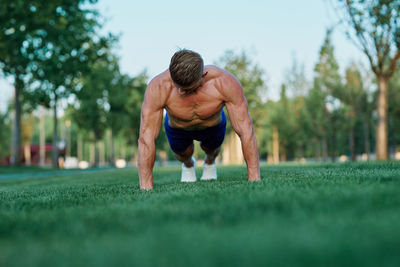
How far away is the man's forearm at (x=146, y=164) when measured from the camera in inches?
159

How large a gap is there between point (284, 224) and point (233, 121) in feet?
8.20

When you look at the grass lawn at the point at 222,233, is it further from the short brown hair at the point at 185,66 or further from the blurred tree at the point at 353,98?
the blurred tree at the point at 353,98

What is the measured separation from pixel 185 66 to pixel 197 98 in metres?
0.57

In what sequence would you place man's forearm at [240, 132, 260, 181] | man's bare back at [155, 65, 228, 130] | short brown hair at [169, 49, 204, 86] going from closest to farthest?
short brown hair at [169, 49, 204, 86] < man's forearm at [240, 132, 260, 181] < man's bare back at [155, 65, 228, 130]

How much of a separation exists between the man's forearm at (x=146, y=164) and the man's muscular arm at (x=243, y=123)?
986 millimetres

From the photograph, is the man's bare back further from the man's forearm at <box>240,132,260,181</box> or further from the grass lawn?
the grass lawn

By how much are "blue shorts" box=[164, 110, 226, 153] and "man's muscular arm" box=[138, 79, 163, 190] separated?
79cm

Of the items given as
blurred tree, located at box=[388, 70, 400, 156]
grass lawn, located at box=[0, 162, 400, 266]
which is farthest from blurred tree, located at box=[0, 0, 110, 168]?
blurred tree, located at box=[388, 70, 400, 156]

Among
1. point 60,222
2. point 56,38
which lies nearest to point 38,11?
point 56,38

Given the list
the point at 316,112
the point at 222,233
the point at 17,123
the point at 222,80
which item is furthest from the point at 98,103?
the point at 222,233

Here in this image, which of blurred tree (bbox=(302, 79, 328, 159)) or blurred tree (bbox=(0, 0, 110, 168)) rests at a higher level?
blurred tree (bbox=(0, 0, 110, 168))

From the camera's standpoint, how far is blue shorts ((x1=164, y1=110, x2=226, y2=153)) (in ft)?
16.1

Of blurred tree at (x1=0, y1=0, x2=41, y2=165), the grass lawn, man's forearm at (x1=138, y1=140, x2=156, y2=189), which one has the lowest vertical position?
the grass lawn

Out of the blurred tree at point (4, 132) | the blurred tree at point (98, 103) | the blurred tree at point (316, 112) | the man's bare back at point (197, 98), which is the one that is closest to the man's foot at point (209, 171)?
the man's bare back at point (197, 98)
